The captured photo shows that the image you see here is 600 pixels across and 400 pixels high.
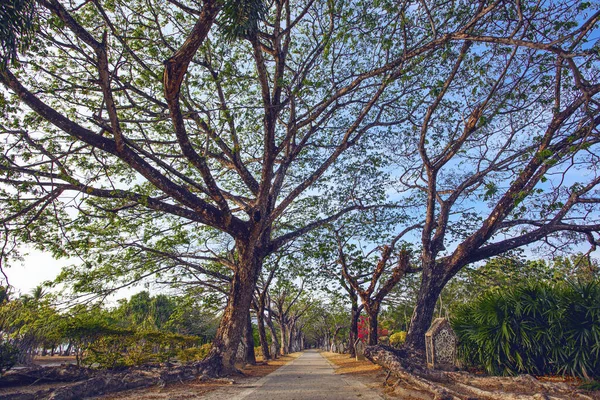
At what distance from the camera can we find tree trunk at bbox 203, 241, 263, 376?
9211 mm

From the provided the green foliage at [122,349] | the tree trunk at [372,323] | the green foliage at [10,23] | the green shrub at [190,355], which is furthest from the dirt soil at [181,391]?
the tree trunk at [372,323]

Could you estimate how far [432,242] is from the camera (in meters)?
10.7

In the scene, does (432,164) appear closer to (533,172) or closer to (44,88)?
(533,172)

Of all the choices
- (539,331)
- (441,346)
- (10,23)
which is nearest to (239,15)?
(10,23)

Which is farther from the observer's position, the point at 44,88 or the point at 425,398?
the point at 44,88

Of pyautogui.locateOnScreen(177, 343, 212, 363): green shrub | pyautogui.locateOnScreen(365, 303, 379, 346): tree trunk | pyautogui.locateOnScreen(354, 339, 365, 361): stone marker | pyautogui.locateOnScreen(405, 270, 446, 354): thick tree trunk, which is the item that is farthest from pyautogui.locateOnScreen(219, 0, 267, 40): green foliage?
pyautogui.locateOnScreen(354, 339, 365, 361): stone marker

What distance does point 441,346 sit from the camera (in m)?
9.47

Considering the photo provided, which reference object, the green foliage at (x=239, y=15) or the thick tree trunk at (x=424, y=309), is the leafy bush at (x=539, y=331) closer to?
the thick tree trunk at (x=424, y=309)

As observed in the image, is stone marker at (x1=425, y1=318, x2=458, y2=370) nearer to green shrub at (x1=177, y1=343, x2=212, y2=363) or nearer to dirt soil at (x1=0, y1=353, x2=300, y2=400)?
dirt soil at (x1=0, y1=353, x2=300, y2=400)

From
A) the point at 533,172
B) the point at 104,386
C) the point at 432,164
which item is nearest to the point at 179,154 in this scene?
the point at 104,386

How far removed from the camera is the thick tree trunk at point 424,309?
10.1m

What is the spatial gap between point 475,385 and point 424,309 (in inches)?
130

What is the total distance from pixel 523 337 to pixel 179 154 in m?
10.3

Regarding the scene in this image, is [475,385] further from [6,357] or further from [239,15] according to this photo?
[6,357]
